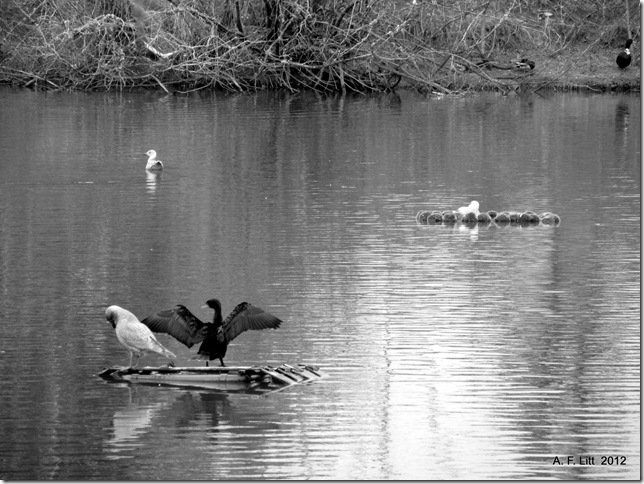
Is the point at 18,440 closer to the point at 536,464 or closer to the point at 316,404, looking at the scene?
the point at 316,404

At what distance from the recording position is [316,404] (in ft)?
35.4

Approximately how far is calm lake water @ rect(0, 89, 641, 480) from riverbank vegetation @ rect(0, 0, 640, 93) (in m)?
10.9

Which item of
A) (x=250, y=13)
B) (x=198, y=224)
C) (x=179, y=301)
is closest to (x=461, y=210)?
(x=198, y=224)

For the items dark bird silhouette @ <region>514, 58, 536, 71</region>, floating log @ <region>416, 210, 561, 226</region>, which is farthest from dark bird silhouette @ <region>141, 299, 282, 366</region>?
dark bird silhouette @ <region>514, 58, 536, 71</region>

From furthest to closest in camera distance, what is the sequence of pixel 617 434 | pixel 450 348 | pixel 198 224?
pixel 198 224, pixel 450 348, pixel 617 434

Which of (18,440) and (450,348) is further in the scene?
(450,348)

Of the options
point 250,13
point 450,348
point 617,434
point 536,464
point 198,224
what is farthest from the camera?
point 250,13

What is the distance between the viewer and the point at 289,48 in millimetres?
41219

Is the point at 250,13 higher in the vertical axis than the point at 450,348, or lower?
higher

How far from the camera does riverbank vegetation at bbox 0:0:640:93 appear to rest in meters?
40.4

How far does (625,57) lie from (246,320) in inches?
1372

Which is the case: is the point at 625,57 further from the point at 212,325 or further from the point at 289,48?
the point at 212,325

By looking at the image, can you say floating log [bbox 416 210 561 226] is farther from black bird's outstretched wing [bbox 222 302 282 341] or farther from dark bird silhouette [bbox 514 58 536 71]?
dark bird silhouette [bbox 514 58 536 71]

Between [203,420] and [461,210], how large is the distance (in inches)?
389
